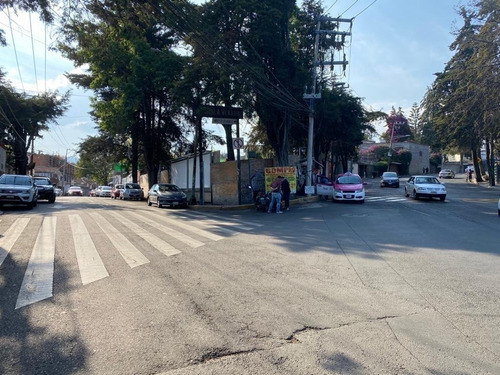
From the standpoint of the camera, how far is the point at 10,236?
10516mm

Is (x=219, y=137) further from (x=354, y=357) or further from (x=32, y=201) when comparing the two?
(x=354, y=357)

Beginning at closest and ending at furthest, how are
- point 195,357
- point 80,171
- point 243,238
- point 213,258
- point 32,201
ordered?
point 195,357 < point 213,258 < point 243,238 < point 32,201 < point 80,171

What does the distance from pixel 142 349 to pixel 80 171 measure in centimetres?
9939

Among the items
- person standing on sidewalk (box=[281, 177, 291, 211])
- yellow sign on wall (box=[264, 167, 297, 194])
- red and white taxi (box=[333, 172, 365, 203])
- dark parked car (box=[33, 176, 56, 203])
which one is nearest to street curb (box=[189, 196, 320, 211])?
yellow sign on wall (box=[264, 167, 297, 194])

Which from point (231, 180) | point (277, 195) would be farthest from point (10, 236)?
point (231, 180)

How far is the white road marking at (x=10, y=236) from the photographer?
8.48 metres

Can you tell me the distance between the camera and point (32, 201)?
1972 centimetres

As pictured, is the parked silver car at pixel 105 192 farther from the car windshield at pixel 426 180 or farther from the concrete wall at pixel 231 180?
the car windshield at pixel 426 180

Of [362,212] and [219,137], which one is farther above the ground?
[219,137]

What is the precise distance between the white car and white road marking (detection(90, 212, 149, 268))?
1775 centimetres

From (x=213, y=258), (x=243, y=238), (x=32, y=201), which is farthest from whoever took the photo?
(x=32, y=201)

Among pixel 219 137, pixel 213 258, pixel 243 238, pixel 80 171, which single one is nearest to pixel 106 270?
pixel 213 258

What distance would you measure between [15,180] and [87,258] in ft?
46.9

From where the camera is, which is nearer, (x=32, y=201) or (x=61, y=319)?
(x=61, y=319)
